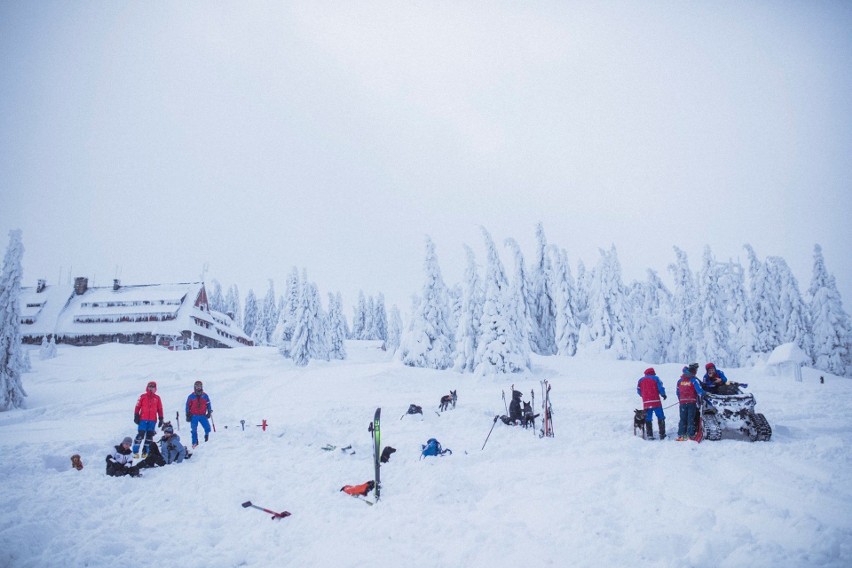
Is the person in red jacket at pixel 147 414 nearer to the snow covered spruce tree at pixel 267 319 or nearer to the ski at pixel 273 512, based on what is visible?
the ski at pixel 273 512

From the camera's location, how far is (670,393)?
19.7 meters

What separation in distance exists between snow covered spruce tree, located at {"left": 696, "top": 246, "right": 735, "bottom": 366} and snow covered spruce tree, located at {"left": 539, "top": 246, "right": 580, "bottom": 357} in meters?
13.4

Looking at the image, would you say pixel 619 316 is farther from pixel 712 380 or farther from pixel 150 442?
pixel 150 442

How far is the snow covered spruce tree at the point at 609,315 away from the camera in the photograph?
37688 mm

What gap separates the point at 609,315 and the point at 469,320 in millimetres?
14991

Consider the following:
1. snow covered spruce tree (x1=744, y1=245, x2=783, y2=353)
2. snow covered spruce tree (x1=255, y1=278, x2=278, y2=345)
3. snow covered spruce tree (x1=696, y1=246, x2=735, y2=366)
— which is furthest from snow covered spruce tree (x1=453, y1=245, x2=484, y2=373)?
snow covered spruce tree (x1=255, y1=278, x2=278, y2=345)

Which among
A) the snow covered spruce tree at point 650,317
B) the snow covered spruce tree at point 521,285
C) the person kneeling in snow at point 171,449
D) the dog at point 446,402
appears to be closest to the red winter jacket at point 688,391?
the dog at point 446,402

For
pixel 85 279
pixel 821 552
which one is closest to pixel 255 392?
pixel 821 552

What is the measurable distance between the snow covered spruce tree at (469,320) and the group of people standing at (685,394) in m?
20.8

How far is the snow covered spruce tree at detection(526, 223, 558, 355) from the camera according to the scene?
156 feet

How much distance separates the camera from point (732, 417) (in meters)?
10.1

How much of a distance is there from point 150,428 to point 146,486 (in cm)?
340

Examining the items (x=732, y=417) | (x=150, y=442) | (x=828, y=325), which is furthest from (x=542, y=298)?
(x=150, y=442)

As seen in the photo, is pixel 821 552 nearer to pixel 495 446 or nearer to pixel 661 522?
pixel 661 522
